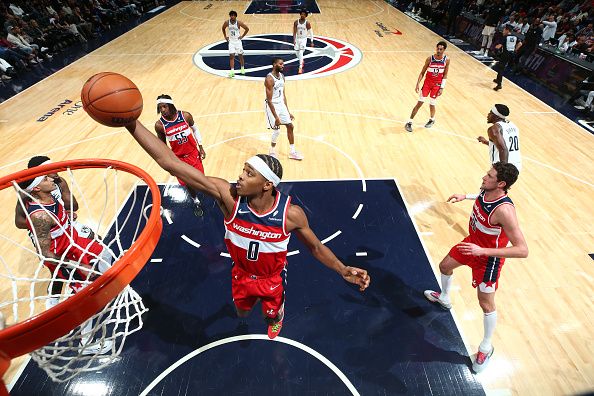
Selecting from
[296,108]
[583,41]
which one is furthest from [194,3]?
[583,41]

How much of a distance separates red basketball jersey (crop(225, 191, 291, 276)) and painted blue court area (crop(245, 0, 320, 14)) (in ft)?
63.8

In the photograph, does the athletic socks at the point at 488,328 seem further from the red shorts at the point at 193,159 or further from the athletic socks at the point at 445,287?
the red shorts at the point at 193,159

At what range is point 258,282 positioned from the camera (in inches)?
119

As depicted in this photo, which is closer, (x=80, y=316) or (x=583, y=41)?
(x=80, y=316)

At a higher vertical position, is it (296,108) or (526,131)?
(526,131)

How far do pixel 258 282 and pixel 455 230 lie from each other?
10.8 feet

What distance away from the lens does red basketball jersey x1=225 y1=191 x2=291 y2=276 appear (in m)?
2.61

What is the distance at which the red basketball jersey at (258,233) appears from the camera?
2.61m

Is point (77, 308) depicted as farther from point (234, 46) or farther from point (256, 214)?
point (234, 46)

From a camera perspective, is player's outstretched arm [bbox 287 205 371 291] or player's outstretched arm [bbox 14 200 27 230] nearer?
player's outstretched arm [bbox 287 205 371 291]

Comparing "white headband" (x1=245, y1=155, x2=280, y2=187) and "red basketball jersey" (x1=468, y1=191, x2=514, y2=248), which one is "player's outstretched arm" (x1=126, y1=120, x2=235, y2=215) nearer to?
"white headband" (x1=245, y1=155, x2=280, y2=187)

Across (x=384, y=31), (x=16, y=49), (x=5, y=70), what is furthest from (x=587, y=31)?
(x=16, y=49)

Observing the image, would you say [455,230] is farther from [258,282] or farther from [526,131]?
[526,131]

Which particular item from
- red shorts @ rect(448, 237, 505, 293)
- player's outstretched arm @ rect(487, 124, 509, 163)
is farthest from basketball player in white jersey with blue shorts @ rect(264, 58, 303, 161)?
red shorts @ rect(448, 237, 505, 293)
